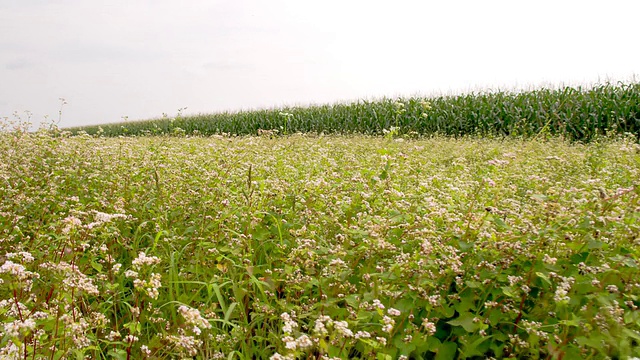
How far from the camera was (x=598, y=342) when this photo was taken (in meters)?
2.17

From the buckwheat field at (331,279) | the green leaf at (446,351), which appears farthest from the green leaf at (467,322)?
the green leaf at (446,351)

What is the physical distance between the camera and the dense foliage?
18922 mm

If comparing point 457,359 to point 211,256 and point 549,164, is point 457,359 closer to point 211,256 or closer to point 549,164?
point 211,256

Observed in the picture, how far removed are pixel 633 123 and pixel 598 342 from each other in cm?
2127

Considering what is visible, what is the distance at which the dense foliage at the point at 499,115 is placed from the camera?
18.9 metres

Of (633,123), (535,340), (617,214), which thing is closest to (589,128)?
(633,123)

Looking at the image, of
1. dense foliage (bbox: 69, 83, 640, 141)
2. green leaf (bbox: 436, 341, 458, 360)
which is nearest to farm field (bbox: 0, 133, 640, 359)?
green leaf (bbox: 436, 341, 458, 360)

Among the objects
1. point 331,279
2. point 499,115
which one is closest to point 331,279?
point 331,279

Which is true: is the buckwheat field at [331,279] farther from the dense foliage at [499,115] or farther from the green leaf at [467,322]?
the dense foliage at [499,115]

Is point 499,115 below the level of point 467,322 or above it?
above

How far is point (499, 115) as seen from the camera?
21859 millimetres

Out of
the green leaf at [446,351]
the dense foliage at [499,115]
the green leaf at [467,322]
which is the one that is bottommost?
the green leaf at [446,351]

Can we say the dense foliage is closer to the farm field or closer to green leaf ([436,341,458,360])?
the farm field

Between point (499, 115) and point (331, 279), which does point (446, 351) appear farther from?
point (499, 115)
